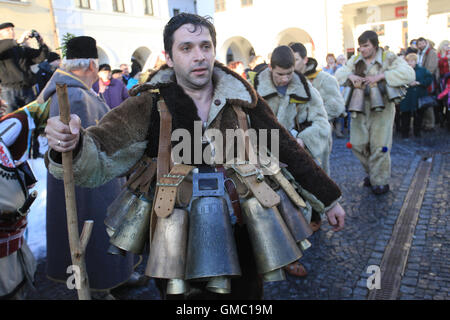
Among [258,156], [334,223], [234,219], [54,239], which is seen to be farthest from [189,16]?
[54,239]

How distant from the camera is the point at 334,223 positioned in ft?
7.66

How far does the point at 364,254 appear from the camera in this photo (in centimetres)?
383

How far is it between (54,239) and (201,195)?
2072 millimetres

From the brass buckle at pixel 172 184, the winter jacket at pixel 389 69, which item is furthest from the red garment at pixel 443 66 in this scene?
the brass buckle at pixel 172 184

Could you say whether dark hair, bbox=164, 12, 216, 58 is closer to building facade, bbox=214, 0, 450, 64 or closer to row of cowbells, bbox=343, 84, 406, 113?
row of cowbells, bbox=343, 84, 406, 113

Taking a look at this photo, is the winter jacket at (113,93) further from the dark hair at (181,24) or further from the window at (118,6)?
the window at (118,6)

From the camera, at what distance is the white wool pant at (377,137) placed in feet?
18.0

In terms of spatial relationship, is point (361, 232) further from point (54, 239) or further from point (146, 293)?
point (54, 239)

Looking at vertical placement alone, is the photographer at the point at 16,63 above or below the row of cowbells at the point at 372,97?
above

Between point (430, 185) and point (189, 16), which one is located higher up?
point (189, 16)

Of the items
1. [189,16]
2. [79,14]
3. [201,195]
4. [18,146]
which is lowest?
[201,195]

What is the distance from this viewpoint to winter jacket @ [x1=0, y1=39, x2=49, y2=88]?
6027 millimetres

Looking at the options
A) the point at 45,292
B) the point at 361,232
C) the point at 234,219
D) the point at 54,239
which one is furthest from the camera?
the point at 361,232

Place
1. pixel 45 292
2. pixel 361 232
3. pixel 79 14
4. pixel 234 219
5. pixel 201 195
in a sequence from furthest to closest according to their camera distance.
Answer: pixel 79 14 < pixel 361 232 < pixel 45 292 < pixel 234 219 < pixel 201 195
